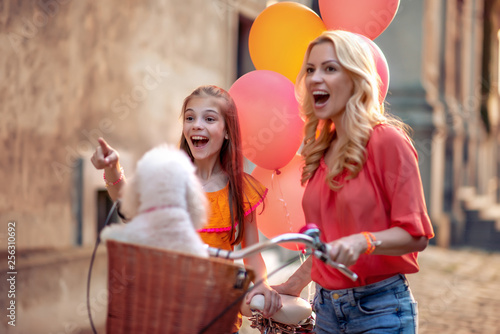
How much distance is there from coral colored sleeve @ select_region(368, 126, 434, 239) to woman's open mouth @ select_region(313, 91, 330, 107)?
0.26 metres

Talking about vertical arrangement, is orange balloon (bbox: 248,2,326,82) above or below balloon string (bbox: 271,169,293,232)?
above

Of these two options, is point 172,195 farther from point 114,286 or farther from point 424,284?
point 424,284

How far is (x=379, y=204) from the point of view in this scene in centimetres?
217

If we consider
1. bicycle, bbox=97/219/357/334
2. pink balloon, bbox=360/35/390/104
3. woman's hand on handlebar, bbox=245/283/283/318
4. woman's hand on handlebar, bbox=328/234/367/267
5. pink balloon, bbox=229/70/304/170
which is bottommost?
woman's hand on handlebar, bbox=245/283/283/318

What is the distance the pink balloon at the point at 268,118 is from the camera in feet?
9.41

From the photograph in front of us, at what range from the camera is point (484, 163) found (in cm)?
1984

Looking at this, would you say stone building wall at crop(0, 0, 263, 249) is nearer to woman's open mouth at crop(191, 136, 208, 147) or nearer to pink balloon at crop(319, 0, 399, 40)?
woman's open mouth at crop(191, 136, 208, 147)

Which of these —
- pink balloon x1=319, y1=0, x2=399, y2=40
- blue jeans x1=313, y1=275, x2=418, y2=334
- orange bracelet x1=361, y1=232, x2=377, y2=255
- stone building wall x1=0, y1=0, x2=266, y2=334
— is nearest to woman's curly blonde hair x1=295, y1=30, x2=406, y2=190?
orange bracelet x1=361, y1=232, x2=377, y2=255

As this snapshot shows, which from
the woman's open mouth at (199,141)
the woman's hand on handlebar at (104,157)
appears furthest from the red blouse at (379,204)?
the woman's hand on handlebar at (104,157)

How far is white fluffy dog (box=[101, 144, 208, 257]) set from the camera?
1.71m

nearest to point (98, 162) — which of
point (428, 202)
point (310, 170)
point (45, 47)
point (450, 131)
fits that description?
point (310, 170)

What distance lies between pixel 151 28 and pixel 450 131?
9.70 metres

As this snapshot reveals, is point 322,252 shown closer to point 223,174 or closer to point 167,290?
point 167,290

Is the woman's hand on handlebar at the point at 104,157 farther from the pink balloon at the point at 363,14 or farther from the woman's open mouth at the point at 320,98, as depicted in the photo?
the pink balloon at the point at 363,14
